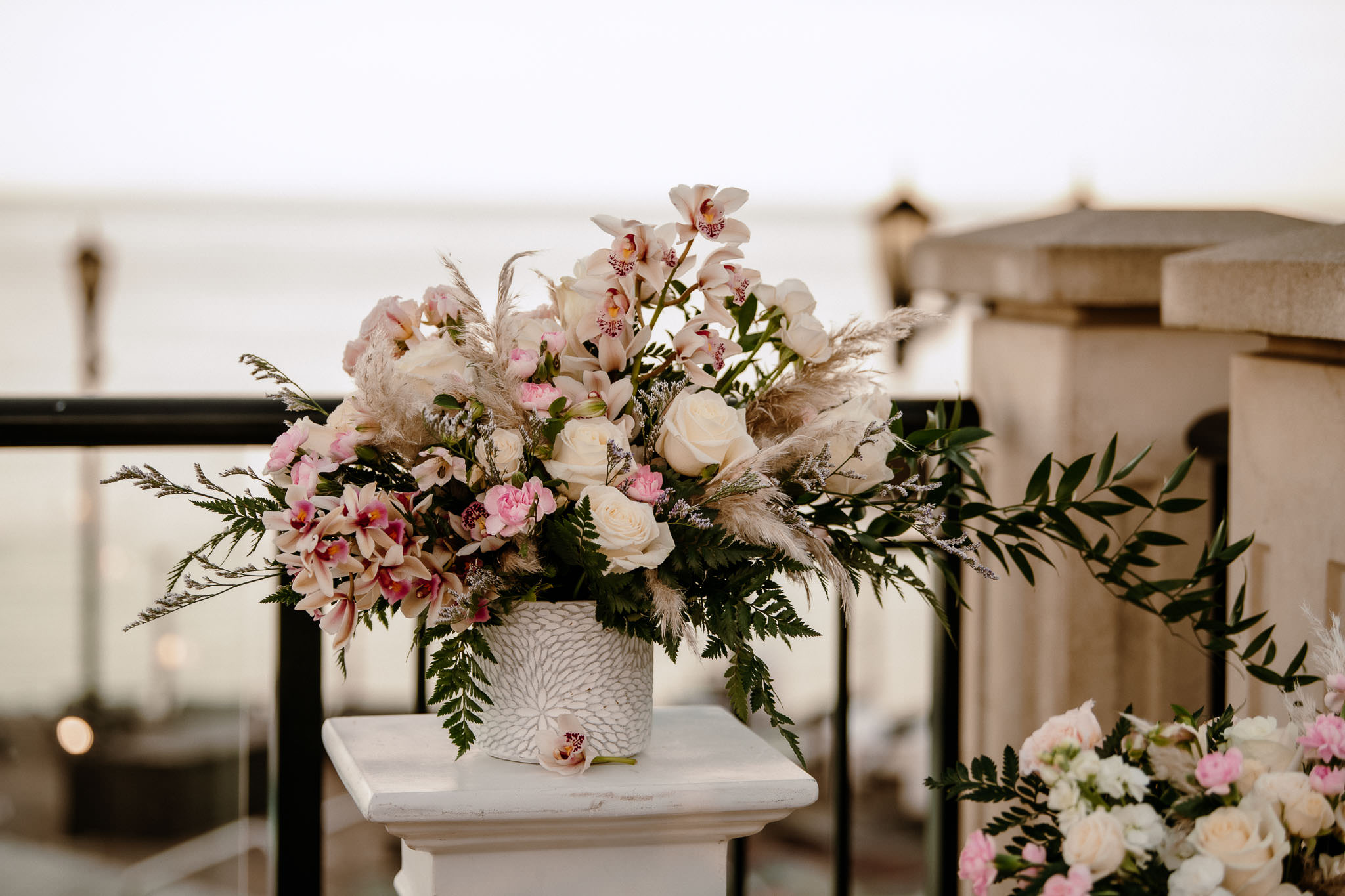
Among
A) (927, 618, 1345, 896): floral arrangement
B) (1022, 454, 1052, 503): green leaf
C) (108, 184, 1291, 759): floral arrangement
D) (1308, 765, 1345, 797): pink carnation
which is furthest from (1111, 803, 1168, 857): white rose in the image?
(1022, 454, 1052, 503): green leaf

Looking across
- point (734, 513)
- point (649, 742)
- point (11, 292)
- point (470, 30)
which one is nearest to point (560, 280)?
point (734, 513)

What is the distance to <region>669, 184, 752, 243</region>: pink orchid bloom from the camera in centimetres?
127

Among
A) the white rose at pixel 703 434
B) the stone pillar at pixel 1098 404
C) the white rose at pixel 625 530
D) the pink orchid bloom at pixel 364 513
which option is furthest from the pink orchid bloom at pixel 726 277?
the stone pillar at pixel 1098 404

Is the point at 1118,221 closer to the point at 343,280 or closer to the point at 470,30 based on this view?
the point at 470,30

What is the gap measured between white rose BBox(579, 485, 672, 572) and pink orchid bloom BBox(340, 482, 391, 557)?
185 mm

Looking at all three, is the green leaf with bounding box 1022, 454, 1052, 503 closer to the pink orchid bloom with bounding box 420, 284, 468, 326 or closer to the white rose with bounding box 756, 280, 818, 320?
the white rose with bounding box 756, 280, 818, 320

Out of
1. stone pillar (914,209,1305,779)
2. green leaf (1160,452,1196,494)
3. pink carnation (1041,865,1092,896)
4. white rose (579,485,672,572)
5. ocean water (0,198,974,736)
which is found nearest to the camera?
pink carnation (1041,865,1092,896)

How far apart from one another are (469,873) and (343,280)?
41.8 metres

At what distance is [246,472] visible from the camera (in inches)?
51.0

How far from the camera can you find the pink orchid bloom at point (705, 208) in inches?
49.9

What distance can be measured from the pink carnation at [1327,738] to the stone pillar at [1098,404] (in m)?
0.87

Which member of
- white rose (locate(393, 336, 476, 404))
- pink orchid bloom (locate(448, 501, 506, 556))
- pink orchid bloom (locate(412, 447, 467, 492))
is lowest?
pink orchid bloom (locate(448, 501, 506, 556))

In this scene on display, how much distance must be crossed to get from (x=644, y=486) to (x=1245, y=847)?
0.57 meters

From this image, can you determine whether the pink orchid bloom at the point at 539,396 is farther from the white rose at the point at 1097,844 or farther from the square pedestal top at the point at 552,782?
the white rose at the point at 1097,844
